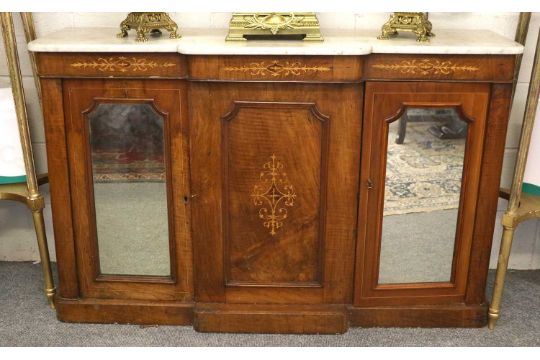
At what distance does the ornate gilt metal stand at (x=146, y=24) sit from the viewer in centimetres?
210

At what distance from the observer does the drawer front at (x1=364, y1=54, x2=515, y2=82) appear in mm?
2033

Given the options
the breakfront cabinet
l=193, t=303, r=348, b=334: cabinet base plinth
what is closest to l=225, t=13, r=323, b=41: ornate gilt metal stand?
the breakfront cabinet

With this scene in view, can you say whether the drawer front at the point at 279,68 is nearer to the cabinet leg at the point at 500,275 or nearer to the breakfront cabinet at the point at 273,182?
the breakfront cabinet at the point at 273,182

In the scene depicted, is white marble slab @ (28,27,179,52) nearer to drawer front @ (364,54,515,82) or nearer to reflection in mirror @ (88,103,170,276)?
reflection in mirror @ (88,103,170,276)

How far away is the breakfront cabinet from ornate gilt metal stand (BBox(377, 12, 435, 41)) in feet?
0.38

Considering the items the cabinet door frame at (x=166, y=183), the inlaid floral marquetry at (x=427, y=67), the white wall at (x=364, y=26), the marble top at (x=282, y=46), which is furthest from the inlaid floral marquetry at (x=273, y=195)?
the white wall at (x=364, y=26)

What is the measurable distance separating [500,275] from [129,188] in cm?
135

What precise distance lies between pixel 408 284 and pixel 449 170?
0.44m

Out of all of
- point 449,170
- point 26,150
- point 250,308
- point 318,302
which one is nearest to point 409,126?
point 449,170

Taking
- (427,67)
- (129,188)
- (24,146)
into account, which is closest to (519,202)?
(427,67)

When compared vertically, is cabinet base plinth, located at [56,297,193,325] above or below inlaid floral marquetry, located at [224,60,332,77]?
below
